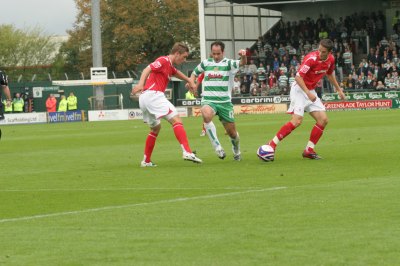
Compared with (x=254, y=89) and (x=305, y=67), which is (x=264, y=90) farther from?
(x=305, y=67)

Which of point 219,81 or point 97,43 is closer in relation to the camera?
point 219,81

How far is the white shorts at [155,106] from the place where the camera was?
57.7ft

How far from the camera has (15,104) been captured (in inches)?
2456

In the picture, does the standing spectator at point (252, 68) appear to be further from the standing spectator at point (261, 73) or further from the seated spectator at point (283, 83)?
the seated spectator at point (283, 83)

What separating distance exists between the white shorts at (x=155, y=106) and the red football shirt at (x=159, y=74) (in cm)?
11

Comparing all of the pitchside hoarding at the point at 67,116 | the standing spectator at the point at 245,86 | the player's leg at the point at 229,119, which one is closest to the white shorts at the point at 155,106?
the player's leg at the point at 229,119

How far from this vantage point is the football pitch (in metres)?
7.99

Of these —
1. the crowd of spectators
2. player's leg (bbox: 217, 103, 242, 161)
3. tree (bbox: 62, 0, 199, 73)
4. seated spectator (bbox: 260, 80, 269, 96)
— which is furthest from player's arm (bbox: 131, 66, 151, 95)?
tree (bbox: 62, 0, 199, 73)

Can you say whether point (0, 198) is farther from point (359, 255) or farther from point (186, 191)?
point (359, 255)

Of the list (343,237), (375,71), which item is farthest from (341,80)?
(343,237)

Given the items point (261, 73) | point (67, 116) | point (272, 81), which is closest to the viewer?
point (67, 116)

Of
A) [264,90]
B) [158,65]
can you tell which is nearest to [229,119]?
[158,65]

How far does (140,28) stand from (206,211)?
8648 cm

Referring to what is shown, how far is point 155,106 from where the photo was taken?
57.8ft
